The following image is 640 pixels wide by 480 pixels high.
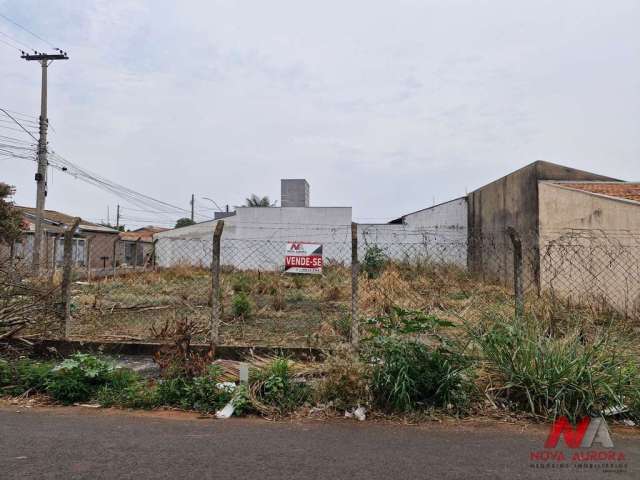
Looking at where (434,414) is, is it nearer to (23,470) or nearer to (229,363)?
(229,363)

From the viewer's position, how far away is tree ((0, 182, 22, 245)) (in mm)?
21362

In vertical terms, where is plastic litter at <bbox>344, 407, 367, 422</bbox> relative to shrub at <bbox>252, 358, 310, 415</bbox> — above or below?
below

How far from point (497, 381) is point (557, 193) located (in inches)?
428

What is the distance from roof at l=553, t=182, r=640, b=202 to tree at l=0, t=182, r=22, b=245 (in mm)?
23676

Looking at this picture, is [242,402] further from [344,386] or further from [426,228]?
[426,228]

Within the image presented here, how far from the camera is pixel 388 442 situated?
3.90 m

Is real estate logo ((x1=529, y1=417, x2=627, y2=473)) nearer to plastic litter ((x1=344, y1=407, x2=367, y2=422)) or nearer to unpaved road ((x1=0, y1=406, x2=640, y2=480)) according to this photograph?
unpaved road ((x1=0, y1=406, x2=640, y2=480))

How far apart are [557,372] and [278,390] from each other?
2.88 metres

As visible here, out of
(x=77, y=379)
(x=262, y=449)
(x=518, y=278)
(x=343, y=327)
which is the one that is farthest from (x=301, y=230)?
(x=262, y=449)

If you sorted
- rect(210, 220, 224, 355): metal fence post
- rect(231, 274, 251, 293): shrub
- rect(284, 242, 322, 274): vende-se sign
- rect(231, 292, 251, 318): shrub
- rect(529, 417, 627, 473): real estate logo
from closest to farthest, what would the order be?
rect(529, 417, 627, 473): real estate logo < rect(210, 220, 224, 355): metal fence post < rect(284, 242, 322, 274): vende-se sign < rect(231, 292, 251, 318): shrub < rect(231, 274, 251, 293): shrub

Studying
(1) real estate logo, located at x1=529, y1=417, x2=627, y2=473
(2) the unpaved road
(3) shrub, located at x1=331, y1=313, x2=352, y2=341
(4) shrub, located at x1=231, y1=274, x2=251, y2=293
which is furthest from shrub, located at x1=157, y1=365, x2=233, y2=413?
(4) shrub, located at x1=231, y1=274, x2=251, y2=293

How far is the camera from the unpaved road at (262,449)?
3.29 meters

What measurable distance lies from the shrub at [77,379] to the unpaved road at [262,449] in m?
0.39

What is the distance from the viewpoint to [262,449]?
371cm
